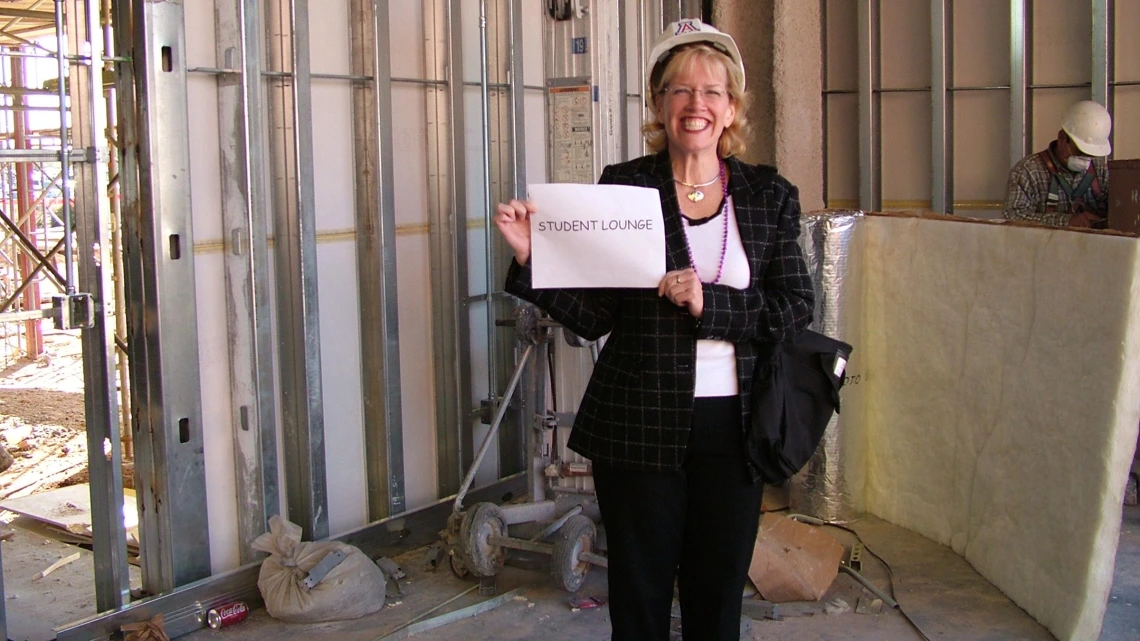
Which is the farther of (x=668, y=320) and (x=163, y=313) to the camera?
(x=163, y=313)


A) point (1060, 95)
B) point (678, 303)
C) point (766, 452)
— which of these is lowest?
point (766, 452)

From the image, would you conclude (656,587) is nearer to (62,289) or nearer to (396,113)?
(62,289)

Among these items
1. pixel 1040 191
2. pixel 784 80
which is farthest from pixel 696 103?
pixel 1040 191

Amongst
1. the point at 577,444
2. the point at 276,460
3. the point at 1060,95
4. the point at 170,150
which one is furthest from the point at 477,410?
the point at 1060,95

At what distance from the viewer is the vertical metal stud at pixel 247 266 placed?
3699mm

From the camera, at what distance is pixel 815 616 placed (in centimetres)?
389

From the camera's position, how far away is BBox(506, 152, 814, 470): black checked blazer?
2.20m

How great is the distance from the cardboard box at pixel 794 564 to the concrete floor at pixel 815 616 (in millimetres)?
90

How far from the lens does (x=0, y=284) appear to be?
1100 centimetres

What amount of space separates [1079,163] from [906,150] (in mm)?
1599

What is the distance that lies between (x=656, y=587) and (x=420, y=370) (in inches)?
94.5

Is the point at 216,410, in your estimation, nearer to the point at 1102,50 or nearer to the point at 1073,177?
the point at 1073,177

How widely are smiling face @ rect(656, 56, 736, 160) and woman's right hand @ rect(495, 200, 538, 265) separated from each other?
34 centimetres

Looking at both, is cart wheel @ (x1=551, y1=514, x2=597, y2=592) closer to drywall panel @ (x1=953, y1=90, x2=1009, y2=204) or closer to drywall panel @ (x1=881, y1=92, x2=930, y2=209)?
drywall panel @ (x1=881, y1=92, x2=930, y2=209)
